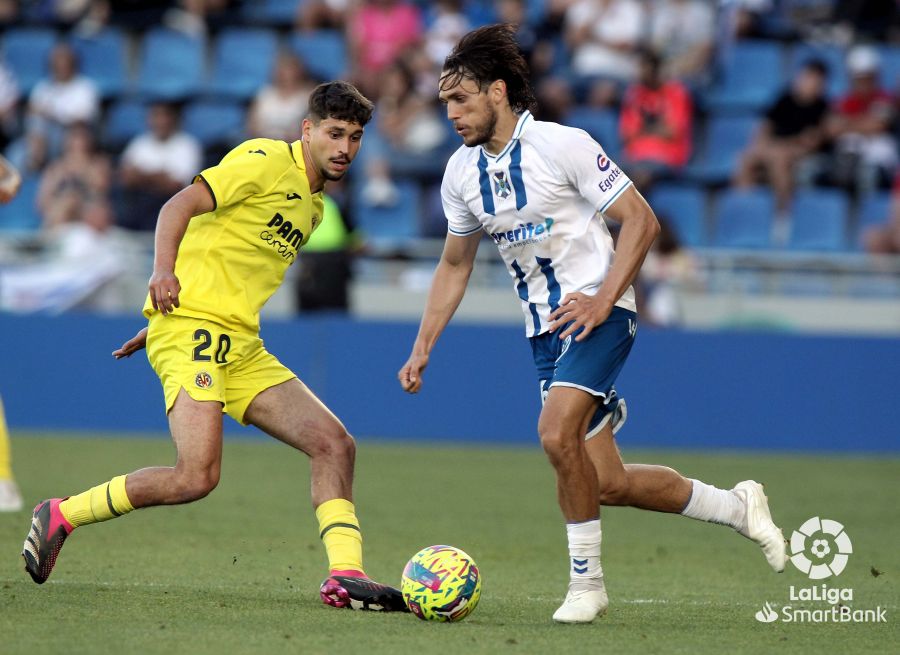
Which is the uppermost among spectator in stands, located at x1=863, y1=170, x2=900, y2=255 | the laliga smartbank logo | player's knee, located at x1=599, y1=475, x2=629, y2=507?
spectator in stands, located at x1=863, y1=170, x2=900, y2=255

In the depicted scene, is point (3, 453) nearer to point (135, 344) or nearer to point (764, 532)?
point (135, 344)

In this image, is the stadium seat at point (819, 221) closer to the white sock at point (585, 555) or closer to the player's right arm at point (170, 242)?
the white sock at point (585, 555)

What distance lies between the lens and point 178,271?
632cm

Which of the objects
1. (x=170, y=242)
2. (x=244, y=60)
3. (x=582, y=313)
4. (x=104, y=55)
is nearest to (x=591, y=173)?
(x=582, y=313)

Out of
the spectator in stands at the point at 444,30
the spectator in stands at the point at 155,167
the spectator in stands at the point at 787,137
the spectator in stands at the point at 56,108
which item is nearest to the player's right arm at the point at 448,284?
the spectator in stands at the point at 155,167

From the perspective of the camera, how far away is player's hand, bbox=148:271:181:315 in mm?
5789

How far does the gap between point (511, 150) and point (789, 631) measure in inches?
88.1

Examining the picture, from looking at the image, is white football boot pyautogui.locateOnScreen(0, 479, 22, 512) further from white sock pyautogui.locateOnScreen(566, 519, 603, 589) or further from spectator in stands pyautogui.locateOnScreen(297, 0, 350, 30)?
spectator in stands pyautogui.locateOnScreen(297, 0, 350, 30)

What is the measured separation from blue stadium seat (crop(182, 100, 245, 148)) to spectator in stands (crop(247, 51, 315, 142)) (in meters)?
0.64

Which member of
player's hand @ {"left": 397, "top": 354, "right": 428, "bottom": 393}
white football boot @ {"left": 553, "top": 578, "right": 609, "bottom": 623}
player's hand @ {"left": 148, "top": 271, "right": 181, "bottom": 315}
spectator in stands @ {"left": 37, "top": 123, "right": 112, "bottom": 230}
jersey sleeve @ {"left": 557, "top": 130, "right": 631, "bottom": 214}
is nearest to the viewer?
white football boot @ {"left": 553, "top": 578, "right": 609, "bottom": 623}

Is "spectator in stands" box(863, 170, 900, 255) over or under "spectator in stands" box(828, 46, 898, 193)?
under

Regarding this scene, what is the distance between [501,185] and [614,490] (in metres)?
1.37

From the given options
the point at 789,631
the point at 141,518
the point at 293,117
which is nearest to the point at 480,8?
the point at 293,117

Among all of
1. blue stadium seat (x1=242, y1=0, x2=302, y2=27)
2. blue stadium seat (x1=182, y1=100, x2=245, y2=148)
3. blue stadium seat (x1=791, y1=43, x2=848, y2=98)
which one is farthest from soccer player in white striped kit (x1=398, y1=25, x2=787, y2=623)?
blue stadium seat (x1=791, y1=43, x2=848, y2=98)
